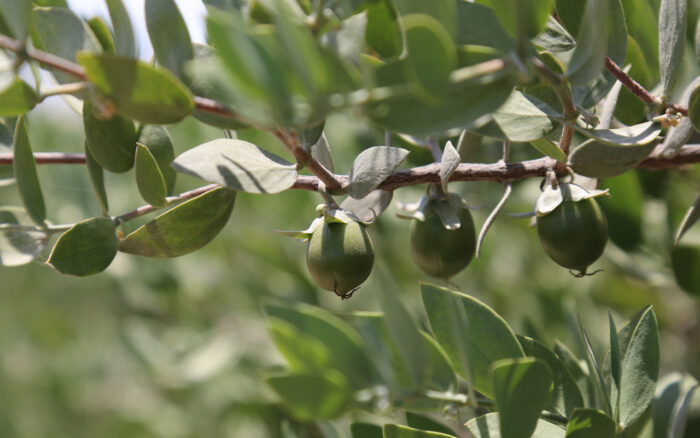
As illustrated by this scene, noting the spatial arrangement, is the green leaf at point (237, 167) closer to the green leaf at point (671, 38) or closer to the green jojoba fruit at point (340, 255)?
the green jojoba fruit at point (340, 255)

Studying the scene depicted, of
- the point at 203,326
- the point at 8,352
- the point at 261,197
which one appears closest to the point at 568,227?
the point at 261,197

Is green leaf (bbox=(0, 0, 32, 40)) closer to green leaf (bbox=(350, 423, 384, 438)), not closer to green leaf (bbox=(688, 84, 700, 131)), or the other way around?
green leaf (bbox=(350, 423, 384, 438))

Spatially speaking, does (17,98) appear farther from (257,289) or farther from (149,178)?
(257,289)

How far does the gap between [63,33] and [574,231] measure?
57 cm

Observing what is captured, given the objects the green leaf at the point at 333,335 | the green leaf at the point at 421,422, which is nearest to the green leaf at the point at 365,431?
the green leaf at the point at 421,422

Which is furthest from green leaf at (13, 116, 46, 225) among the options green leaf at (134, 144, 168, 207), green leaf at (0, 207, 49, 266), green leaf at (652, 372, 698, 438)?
green leaf at (652, 372, 698, 438)

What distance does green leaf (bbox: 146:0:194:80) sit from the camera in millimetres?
617

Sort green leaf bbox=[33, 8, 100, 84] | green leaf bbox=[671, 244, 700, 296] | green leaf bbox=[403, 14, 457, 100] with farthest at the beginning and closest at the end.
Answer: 1. green leaf bbox=[671, 244, 700, 296]
2. green leaf bbox=[33, 8, 100, 84]
3. green leaf bbox=[403, 14, 457, 100]

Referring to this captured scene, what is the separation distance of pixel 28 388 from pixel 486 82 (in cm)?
302

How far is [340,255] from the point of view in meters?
0.68

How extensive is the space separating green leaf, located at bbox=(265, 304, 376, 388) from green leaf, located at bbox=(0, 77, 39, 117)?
292 mm

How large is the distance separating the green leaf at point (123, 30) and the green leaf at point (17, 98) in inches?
3.4

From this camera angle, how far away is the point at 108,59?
435 millimetres

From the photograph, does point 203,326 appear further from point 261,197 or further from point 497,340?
point 497,340
